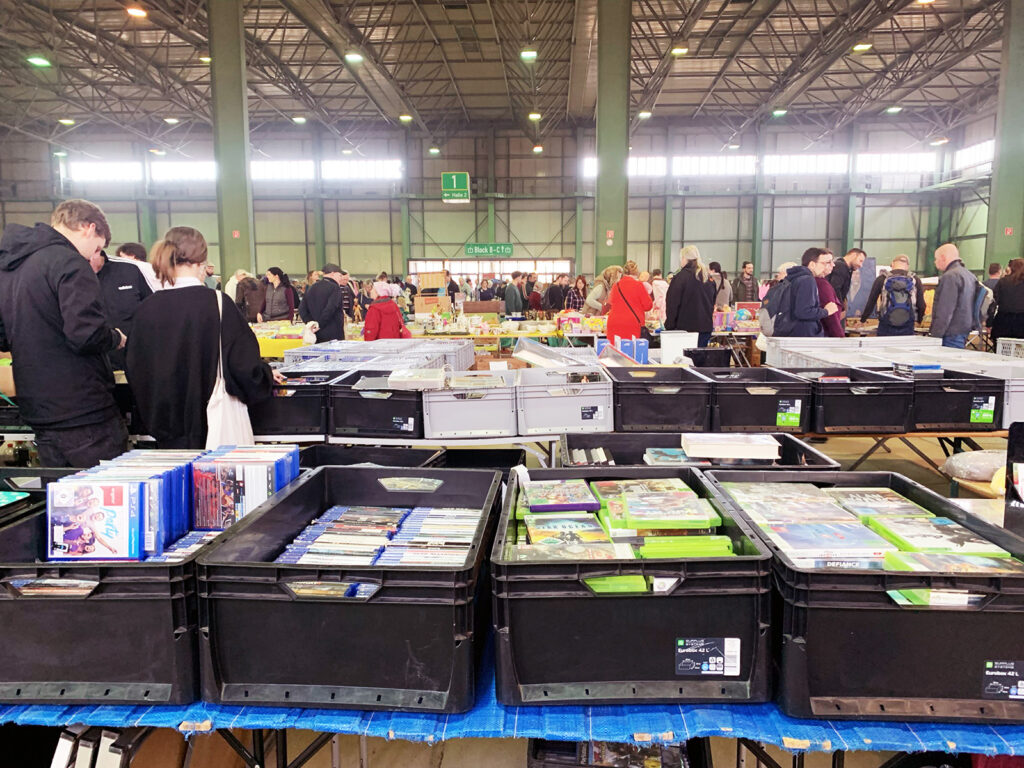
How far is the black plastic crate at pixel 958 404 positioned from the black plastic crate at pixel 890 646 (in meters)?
2.60

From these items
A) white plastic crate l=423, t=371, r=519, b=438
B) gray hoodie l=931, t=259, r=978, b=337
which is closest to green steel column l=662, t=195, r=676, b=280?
gray hoodie l=931, t=259, r=978, b=337

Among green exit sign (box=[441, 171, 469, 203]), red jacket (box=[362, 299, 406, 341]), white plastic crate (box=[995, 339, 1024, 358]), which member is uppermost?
green exit sign (box=[441, 171, 469, 203])

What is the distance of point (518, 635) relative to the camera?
54.3 inches

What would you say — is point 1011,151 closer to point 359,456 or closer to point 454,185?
point 454,185

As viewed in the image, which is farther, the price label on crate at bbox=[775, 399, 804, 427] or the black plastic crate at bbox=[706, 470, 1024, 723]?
the price label on crate at bbox=[775, 399, 804, 427]

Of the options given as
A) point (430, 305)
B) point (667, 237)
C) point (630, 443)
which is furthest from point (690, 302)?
point (667, 237)

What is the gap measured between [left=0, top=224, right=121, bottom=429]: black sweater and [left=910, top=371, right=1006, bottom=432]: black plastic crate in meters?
3.89

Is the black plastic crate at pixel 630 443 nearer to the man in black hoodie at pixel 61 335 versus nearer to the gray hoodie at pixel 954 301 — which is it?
the man in black hoodie at pixel 61 335

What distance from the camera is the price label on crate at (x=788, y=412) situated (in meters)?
3.59

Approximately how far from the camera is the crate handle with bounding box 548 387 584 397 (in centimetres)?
355

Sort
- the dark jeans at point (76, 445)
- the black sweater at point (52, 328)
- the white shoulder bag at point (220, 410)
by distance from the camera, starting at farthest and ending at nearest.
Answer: the white shoulder bag at point (220, 410) < the dark jeans at point (76, 445) < the black sweater at point (52, 328)

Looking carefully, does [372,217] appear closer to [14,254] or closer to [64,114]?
[64,114]

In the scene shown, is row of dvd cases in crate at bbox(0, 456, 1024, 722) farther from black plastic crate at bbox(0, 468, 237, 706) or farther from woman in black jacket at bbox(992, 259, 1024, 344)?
woman in black jacket at bbox(992, 259, 1024, 344)

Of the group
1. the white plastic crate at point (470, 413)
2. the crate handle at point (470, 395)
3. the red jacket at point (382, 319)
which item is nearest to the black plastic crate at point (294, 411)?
the white plastic crate at point (470, 413)
